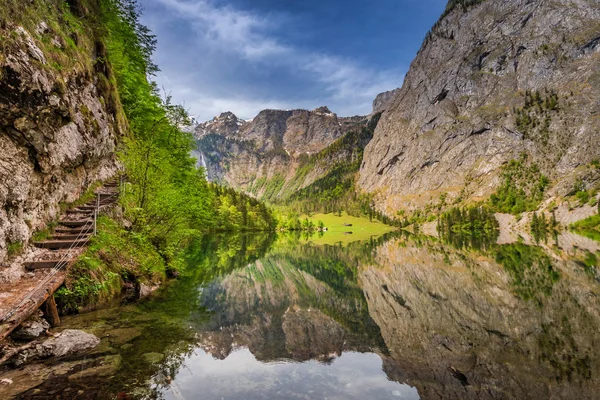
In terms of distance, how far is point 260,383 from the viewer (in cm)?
1205

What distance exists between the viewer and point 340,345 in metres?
17.1

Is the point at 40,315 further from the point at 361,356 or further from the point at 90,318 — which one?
the point at 361,356

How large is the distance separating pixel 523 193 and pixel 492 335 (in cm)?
20813

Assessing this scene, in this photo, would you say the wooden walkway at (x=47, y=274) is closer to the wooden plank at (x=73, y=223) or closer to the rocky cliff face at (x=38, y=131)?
the wooden plank at (x=73, y=223)

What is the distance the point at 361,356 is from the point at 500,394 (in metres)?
5.77

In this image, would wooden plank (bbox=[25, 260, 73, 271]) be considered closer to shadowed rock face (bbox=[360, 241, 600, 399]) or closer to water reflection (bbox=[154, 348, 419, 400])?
water reflection (bbox=[154, 348, 419, 400])

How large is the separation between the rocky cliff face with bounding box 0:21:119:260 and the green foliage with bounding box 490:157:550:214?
207068mm

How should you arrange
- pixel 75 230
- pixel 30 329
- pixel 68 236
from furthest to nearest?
pixel 75 230 → pixel 68 236 → pixel 30 329

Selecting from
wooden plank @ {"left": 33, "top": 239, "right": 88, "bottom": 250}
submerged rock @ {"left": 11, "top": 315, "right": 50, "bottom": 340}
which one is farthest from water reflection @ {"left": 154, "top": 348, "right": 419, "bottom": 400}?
wooden plank @ {"left": 33, "top": 239, "right": 88, "bottom": 250}

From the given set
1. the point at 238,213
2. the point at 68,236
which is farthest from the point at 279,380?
the point at 238,213

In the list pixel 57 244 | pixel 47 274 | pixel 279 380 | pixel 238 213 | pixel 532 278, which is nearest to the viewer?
pixel 279 380

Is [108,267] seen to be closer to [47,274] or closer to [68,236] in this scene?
[68,236]

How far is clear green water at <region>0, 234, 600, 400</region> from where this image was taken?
11.1m

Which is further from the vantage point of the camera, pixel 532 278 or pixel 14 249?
pixel 532 278
